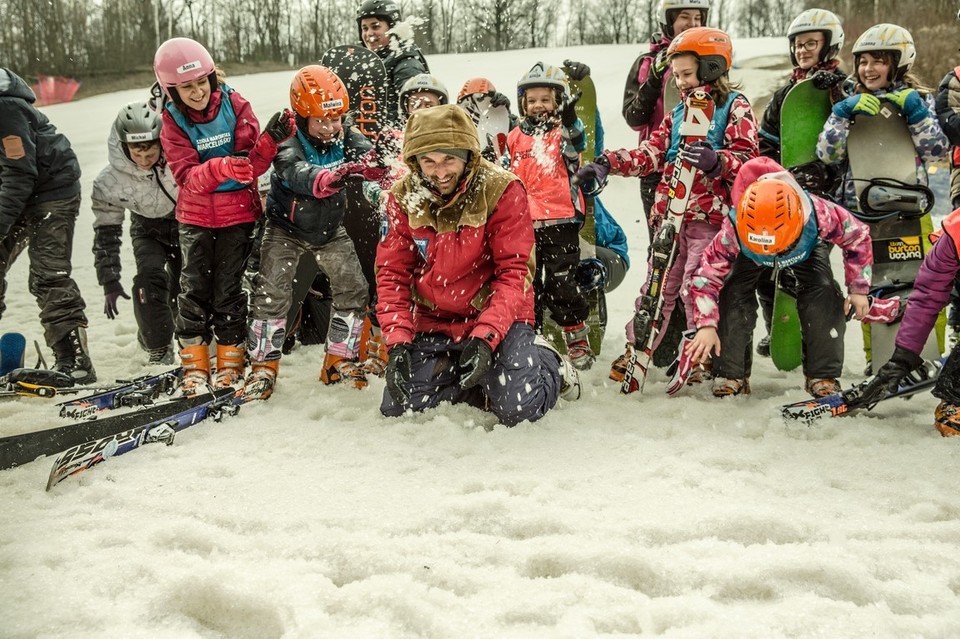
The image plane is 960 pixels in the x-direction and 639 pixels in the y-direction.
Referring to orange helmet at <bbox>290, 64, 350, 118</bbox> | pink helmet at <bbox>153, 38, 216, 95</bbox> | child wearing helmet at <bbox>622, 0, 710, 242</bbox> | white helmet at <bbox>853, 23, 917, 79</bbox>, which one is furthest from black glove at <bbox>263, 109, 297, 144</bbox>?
white helmet at <bbox>853, 23, 917, 79</bbox>

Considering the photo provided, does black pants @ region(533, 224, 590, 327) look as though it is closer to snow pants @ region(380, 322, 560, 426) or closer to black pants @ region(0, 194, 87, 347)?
snow pants @ region(380, 322, 560, 426)

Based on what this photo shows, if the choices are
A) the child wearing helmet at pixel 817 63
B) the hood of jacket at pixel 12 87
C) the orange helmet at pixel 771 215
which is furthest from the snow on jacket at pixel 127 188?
the child wearing helmet at pixel 817 63

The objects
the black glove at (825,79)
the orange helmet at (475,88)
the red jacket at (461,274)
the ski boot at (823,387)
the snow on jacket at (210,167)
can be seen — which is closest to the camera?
the red jacket at (461,274)

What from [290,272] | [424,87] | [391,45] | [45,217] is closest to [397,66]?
[391,45]

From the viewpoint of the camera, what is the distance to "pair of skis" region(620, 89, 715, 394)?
3.71m

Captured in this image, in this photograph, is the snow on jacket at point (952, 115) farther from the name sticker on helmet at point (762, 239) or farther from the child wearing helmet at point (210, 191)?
the child wearing helmet at point (210, 191)

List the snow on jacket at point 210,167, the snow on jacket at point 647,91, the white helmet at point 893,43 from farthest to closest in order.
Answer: the snow on jacket at point 647,91
the white helmet at point 893,43
the snow on jacket at point 210,167

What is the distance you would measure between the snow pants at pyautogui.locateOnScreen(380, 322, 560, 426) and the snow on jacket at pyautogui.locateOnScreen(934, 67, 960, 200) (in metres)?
2.68

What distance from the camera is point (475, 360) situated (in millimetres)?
3043

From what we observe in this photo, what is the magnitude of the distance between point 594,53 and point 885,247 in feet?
56.5

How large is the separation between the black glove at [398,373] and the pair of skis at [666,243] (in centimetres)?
115

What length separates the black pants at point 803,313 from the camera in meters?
3.41

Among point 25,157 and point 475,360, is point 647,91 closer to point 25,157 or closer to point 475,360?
point 475,360

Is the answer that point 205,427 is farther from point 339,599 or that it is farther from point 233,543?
point 339,599
